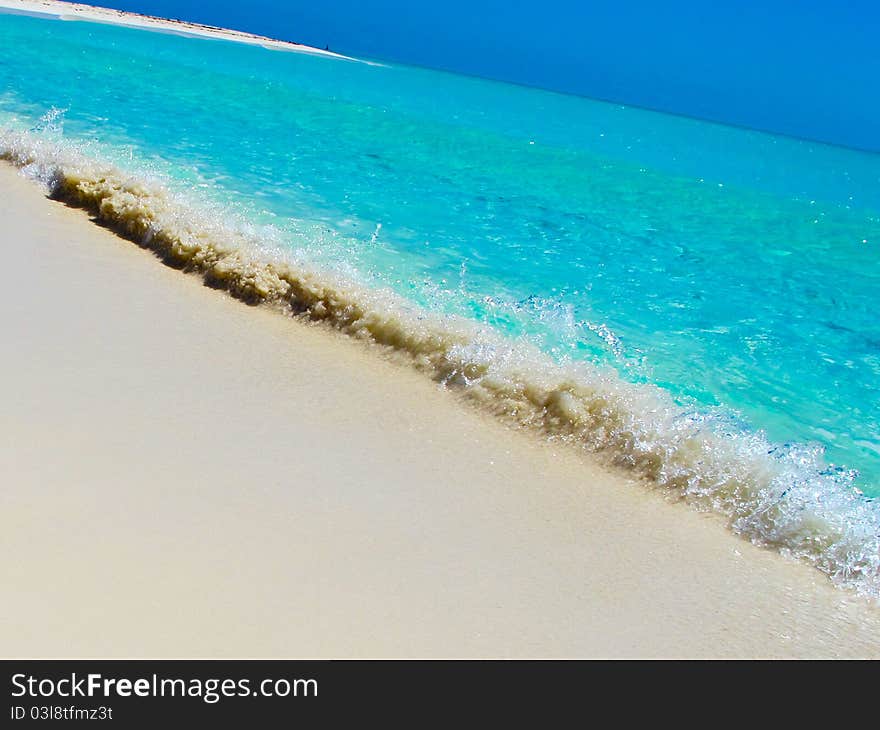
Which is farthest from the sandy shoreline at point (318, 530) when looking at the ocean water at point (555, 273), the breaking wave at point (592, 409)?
the ocean water at point (555, 273)

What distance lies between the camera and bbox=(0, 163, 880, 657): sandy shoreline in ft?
9.91

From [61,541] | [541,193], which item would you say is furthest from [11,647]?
[541,193]

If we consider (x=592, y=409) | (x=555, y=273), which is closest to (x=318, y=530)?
(x=592, y=409)

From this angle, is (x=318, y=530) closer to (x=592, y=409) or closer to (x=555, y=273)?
(x=592, y=409)

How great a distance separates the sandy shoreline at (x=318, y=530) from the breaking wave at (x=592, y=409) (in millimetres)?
218

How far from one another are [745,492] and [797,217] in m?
15.5

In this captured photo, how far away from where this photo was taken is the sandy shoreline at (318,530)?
3021 mm

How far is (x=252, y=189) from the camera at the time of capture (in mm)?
11023

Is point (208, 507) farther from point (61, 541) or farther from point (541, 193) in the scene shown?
point (541, 193)

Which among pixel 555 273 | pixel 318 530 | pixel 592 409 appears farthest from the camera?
pixel 555 273

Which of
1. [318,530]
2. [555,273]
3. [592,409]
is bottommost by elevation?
[318,530]

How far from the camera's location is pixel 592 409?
5.20 metres

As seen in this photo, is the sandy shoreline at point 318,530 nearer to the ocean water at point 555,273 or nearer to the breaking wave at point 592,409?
the breaking wave at point 592,409

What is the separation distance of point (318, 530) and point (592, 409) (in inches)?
91.9
